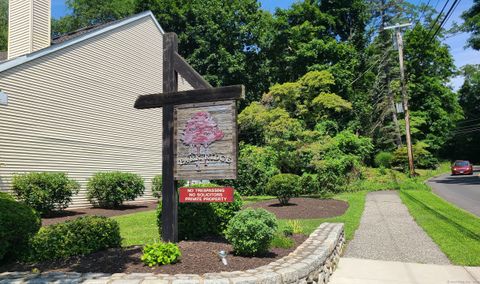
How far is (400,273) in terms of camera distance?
641 cm

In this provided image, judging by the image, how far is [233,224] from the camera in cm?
594

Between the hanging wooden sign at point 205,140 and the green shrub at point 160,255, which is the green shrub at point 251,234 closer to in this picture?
the hanging wooden sign at point 205,140

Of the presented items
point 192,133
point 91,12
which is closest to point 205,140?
point 192,133

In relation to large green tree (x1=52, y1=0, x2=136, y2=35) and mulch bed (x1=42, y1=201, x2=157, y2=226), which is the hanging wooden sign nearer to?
mulch bed (x1=42, y1=201, x2=157, y2=226)

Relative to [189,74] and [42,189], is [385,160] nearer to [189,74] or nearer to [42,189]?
[42,189]

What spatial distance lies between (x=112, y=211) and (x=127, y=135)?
4.44m

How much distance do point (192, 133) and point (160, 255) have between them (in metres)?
2.11

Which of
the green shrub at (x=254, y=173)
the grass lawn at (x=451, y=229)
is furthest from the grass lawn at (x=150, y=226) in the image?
the green shrub at (x=254, y=173)

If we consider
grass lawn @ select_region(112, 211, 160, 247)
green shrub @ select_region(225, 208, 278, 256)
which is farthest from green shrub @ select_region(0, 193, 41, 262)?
green shrub @ select_region(225, 208, 278, 256)

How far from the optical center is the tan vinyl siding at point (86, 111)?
13.0 m

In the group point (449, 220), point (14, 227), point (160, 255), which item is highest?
point (14, 227)

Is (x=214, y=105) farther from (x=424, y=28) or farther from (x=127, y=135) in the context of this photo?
(x=424, y=28)

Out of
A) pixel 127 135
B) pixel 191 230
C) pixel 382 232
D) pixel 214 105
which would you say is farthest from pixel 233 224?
pixel 127 135

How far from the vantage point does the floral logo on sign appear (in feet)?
20.9
